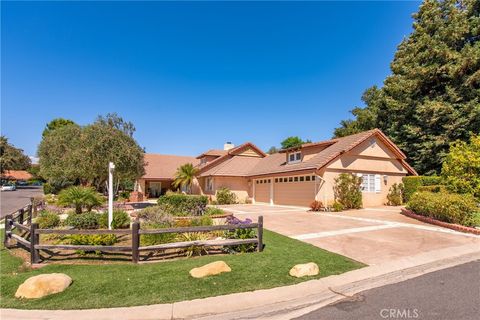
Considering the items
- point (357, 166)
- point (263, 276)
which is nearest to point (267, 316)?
point (263, 276)

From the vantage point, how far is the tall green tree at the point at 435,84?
950 inches

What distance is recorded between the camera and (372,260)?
7738mm

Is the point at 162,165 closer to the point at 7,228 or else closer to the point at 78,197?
the point at 78,197

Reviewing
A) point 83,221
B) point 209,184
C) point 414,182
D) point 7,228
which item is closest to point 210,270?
point 83,221

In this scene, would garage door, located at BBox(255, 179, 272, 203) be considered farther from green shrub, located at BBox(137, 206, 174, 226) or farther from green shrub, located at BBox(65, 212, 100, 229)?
green shrub, located at BBox(65, 212, 100, 229)

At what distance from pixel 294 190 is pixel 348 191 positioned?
14.6 ft

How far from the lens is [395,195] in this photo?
22.6 m

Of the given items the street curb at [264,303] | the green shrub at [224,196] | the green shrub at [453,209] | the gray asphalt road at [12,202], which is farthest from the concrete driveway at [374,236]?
the gray asphalt road at [12,202]

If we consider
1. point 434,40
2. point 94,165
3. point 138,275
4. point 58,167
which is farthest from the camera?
point 434,40

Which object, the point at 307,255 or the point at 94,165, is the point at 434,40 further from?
the point at 94,165

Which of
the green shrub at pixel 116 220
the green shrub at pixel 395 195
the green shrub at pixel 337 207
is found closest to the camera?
the green shrub at pixel 116 220

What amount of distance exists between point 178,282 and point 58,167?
70.2 feet

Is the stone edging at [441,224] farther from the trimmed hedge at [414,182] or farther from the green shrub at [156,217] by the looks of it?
the green shrub at [156,217]

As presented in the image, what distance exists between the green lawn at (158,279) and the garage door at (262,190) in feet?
60.6
